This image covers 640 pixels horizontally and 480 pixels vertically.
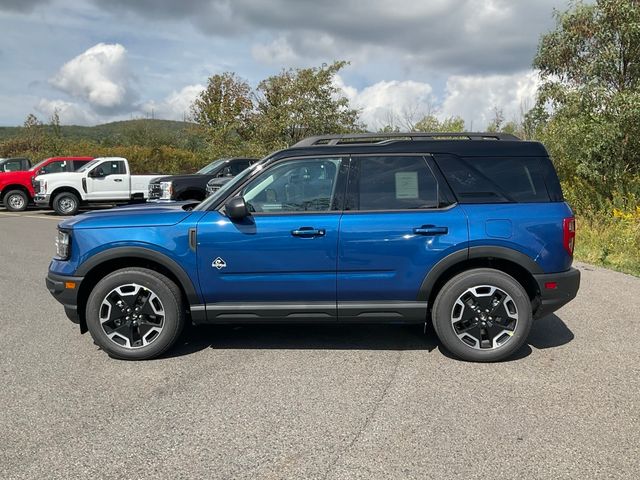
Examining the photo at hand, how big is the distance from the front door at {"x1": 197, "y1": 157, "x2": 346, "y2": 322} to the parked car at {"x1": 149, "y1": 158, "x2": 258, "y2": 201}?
32.5 feet

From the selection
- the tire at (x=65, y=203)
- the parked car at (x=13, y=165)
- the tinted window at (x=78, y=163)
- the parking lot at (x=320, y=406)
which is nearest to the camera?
the parking lot at (x=320, y=406)

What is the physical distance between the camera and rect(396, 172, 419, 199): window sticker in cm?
429

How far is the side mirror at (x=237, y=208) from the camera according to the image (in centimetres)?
404

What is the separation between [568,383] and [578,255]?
5812 millimetres

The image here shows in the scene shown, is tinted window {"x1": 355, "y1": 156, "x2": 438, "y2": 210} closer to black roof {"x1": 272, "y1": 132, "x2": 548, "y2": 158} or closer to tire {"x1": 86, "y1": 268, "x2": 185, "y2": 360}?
black roof {"x1": 272, "y1": 132, "x2": 548, "y2": 158}

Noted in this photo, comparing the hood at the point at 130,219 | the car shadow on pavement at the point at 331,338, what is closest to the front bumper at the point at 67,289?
the hood at the point at 130,219

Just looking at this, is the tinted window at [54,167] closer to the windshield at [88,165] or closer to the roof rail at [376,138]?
the windshield at [88,165]

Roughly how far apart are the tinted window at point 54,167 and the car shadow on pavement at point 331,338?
580 inches

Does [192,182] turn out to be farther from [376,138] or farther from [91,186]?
[376,138]

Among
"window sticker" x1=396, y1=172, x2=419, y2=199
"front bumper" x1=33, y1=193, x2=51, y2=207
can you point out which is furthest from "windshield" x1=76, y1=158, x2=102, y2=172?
"window sticker" x1=396, y1=172, x2=419, y2=199

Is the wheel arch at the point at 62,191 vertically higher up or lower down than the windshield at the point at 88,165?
lower down

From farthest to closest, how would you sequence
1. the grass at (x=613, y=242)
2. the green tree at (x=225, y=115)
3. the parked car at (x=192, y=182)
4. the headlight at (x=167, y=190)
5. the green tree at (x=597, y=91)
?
the green tree at (x=225, y=115)
the parked car at (x=192, y=182)
the headlight at (x=167, y=190)
the green tree at (x=597, y=91)
the grass at (x=613, y=242)

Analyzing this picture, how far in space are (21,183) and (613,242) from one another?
59.5ft

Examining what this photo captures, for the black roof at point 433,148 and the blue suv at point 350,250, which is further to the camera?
the black roof at point 433,148
